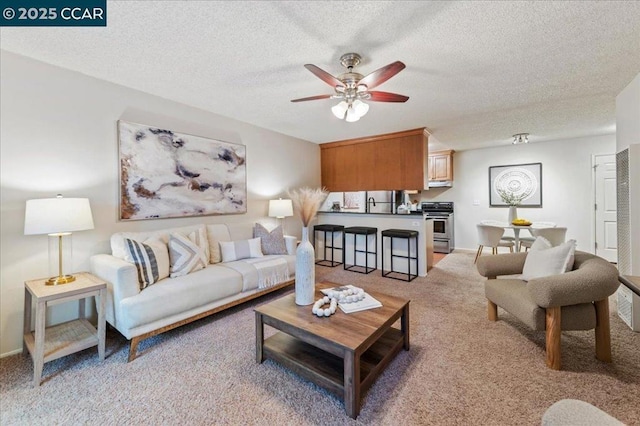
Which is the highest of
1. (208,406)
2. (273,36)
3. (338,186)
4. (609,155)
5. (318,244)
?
(273,36)

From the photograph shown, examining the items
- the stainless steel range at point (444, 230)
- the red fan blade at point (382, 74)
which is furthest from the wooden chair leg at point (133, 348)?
the stainless steel range at point (444, 230)

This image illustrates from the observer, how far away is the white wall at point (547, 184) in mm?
5000

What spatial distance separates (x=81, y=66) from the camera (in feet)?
7.59

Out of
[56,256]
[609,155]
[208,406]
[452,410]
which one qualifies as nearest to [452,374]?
[452,410]

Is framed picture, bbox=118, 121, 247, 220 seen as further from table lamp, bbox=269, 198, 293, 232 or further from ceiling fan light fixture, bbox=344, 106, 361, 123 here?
ceiling fan light fixture, bbox=344, 106, 361, 123

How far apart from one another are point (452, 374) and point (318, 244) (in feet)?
11.9

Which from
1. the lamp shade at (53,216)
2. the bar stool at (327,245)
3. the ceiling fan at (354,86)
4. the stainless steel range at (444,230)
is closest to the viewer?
the lamp shade at (53,216)

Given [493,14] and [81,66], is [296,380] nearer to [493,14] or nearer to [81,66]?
[493,14]

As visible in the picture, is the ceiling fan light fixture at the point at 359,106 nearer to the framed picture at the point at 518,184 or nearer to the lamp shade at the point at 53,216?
the lamp shade at the point at 53,216

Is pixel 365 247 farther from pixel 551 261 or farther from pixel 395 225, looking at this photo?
pixel 551 261

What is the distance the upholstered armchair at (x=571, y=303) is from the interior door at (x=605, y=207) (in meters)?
3.94

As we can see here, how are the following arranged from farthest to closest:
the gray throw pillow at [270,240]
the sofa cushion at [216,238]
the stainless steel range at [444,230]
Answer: the stainless steel range at [444,230] < the gray throw pillow at [270,240] < the sofa cushion at [216,238]

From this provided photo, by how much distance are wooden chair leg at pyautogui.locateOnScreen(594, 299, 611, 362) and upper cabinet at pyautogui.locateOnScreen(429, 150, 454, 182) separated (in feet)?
14.9

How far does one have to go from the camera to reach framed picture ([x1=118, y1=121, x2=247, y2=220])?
2768mm
